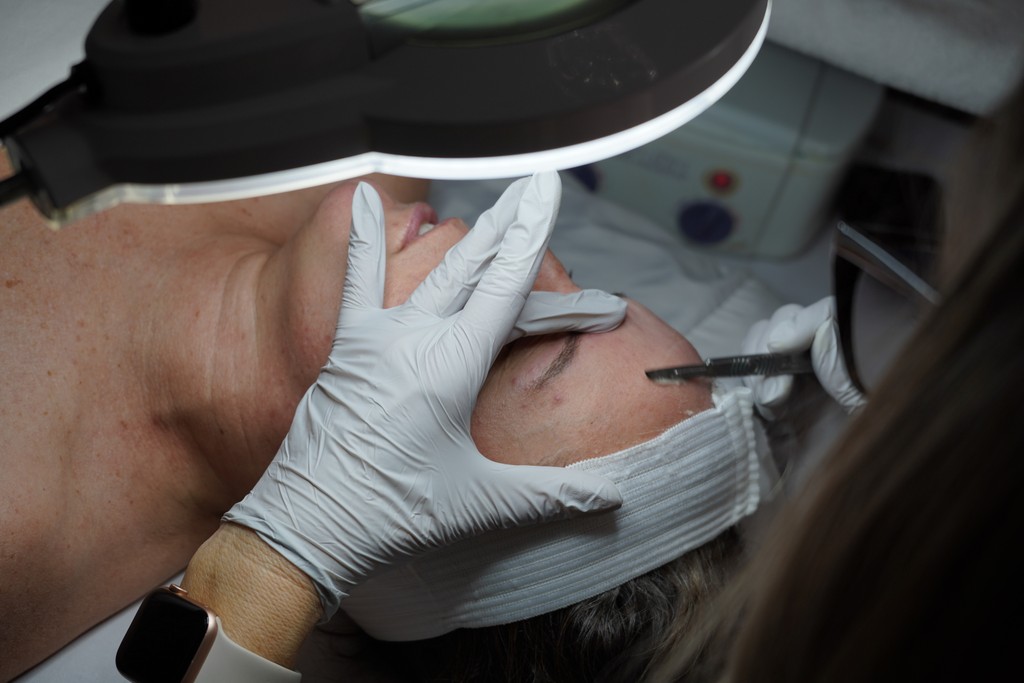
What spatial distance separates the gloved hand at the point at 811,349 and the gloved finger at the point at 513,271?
1.70 feet

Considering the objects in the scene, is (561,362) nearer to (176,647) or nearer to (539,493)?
(539,493)

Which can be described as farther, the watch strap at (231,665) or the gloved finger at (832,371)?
the gloved finger at (832,371)

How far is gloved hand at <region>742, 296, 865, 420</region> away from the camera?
1404 millimetres

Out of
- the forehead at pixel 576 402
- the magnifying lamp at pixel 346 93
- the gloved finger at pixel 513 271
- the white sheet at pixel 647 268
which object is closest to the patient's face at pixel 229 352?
the forehead at pixel 576 402

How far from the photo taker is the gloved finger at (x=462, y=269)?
4.23 ft

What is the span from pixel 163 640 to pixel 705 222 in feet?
5.15

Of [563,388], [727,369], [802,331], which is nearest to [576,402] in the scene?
[563,388]

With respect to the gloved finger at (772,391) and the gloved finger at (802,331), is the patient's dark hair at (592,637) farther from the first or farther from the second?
the gloved finger at (802,331)

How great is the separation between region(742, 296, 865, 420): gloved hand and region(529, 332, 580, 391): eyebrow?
39cm

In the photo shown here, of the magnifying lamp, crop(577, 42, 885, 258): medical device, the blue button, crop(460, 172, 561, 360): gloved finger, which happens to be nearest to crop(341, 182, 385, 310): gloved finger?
crop(460, 172, 561, 360): gloved finger

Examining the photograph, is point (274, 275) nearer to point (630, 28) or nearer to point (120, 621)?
point (120, 621)

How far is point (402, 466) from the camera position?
119cm

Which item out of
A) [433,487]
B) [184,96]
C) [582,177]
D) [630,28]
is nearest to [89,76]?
[184,96]

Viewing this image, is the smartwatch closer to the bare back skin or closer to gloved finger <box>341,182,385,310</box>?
the bare back skin
